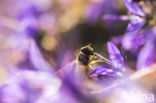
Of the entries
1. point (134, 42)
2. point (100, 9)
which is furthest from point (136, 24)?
point (100, 9)

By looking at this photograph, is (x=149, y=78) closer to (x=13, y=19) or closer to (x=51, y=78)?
(x=51, y=78)

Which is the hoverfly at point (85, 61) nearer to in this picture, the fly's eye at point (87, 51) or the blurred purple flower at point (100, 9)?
the fly's eye at point (87, 51)

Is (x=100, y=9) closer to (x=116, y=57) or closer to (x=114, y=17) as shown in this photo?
(x=114, y=17)

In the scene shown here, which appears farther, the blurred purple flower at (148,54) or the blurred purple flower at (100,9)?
the blurred purple flower at (100,9)

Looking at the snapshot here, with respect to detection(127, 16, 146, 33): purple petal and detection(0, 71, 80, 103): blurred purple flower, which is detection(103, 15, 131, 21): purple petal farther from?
detection(0, 71, 80, 103): blurred purple flower

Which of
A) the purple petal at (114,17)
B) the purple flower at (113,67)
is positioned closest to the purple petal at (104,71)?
the purple flower at (113,67)

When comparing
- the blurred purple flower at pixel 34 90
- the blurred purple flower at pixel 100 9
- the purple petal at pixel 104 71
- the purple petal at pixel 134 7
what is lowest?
the blurred purple flower at pixel 34 90
